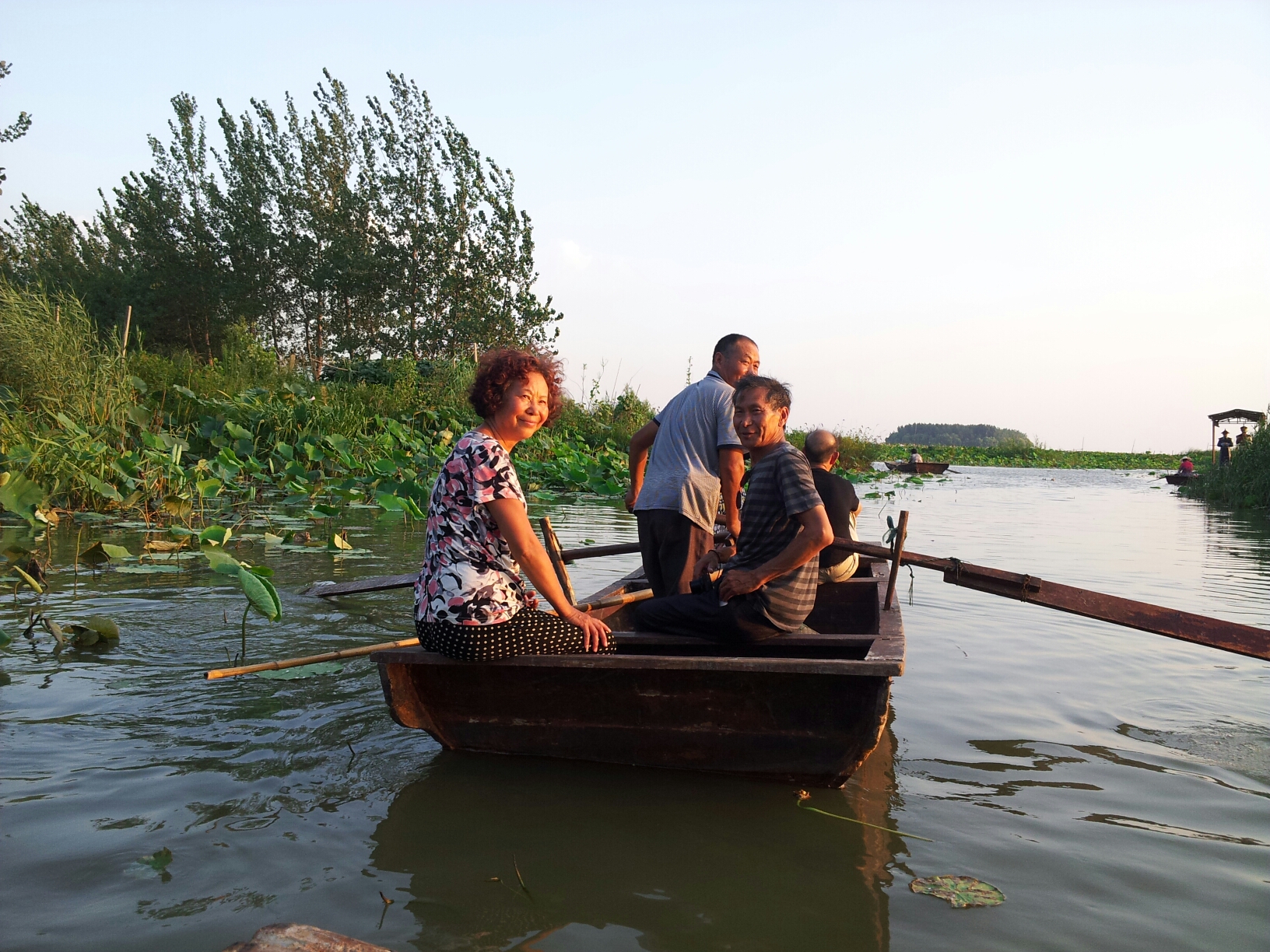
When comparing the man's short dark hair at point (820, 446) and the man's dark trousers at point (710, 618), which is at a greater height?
the man's short dark hair at point (820, 446)

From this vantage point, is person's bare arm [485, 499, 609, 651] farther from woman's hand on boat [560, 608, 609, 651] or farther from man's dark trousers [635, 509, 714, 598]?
man's dark trousers [635, 509, 714, 598]

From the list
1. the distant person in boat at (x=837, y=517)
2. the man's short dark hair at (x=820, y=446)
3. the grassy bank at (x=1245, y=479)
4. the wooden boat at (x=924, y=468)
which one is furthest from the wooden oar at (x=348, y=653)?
the wooden boat at (x=924, y=468)

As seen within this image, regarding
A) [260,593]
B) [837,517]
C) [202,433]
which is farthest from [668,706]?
[202,433]

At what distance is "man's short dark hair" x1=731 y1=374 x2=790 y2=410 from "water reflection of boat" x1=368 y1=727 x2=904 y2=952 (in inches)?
49.8

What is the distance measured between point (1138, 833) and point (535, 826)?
69.4 inches

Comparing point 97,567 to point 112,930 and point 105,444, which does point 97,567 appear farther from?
point 112,930

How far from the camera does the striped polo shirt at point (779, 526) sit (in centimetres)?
300

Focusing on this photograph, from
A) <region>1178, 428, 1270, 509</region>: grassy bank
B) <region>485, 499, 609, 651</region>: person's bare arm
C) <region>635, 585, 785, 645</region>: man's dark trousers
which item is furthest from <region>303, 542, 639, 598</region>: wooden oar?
<region>1178, 428, 1270, 509</region>: grassy bank

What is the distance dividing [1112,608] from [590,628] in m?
2.02

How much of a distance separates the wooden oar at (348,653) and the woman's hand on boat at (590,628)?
30 cm

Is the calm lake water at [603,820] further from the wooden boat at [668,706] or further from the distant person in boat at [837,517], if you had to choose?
the distant person in boat at [837,517]

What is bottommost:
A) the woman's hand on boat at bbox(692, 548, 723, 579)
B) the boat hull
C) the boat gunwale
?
the boat hull

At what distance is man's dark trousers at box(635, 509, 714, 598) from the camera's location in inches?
155

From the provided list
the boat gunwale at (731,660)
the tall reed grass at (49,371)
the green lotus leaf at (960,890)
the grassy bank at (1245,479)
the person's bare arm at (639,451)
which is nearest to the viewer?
the green lotus leaf at (960,890)
